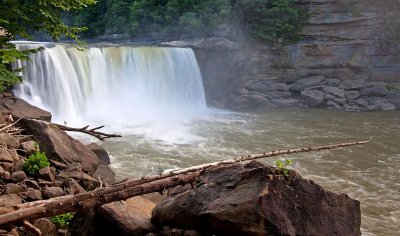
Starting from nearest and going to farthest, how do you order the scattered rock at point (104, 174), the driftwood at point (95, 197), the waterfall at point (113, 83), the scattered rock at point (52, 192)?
the driftwood at point (95, 197) < the scattered rock at point (52, 192) < the scattered rock at point (104, 174) < the waterfall at point (113, 83)

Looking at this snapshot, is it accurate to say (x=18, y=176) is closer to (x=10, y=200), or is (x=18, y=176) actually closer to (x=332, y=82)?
(x=10, y=200)

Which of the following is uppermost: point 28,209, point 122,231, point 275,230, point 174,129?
point 28,209

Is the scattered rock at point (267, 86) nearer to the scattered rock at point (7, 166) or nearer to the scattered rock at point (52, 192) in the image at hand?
the scattered rock at point (7, 166)

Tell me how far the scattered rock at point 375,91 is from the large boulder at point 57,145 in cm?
1891

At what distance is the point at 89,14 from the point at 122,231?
32350 mm

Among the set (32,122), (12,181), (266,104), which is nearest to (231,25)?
(266,104)

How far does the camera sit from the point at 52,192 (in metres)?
5.48

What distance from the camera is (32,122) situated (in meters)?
7.38

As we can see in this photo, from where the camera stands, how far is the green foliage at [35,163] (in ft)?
19.8

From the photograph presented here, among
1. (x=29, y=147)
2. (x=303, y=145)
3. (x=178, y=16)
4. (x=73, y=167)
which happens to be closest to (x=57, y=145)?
(x=29, y=147)

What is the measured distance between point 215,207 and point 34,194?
266 cm

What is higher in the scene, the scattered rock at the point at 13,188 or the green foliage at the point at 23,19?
the green foliage at the point at 23,19

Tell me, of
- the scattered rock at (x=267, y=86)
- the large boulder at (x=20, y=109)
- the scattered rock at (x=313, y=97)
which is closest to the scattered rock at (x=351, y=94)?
the scattered rock at (x=313, y=97)

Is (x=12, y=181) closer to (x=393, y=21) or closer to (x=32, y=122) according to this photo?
(x=32, y=122)
